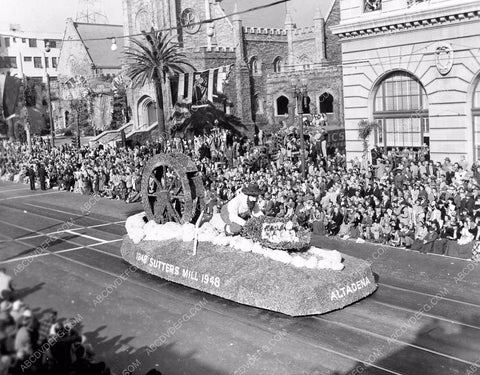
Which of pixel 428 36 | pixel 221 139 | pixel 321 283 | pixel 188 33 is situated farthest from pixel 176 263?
pixel 188 33

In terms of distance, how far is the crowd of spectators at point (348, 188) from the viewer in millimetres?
18500

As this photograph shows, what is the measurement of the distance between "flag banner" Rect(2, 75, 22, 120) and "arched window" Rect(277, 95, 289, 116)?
23185 millimetres

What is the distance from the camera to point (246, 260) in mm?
13656

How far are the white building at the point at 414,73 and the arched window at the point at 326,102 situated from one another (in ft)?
67.4

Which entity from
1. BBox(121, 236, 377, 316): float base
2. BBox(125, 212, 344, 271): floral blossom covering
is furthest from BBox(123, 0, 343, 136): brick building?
BBox(121, 236, 377, 316): float base

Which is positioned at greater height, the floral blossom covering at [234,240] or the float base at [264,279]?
the floral blossom covering at [234,240]

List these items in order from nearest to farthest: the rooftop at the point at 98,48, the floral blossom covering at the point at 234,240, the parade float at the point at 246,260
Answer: the parade float at the point at 246,260 < the floral blossom covering at the point at 234,240 < the rooftop at the point at 98,48

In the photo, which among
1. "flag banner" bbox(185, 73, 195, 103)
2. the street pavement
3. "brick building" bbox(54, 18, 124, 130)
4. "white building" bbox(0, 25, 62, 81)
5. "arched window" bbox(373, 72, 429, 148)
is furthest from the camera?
"white building" bbox(0, 25, 62, 81)

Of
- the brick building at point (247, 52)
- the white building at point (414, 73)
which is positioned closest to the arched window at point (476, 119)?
the white building at point (414, 73)

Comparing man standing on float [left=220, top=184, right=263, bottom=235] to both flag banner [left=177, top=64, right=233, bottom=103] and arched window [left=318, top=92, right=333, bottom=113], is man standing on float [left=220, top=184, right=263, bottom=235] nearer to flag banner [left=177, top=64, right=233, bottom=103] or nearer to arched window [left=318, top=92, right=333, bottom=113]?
flag banner [left=177, top=64, right=233, bottom=103]

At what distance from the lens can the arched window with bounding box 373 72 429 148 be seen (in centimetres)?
2734

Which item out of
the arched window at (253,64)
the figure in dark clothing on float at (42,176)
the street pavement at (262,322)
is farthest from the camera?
the arched window at (253,64)

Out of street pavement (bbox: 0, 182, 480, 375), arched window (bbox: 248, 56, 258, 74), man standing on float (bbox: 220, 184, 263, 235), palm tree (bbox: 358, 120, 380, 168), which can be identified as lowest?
street pavement (bbox: 0, 182, 480, 375)

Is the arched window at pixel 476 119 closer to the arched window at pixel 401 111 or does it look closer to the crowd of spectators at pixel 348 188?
the crowd of spectators at pixel 348 188
